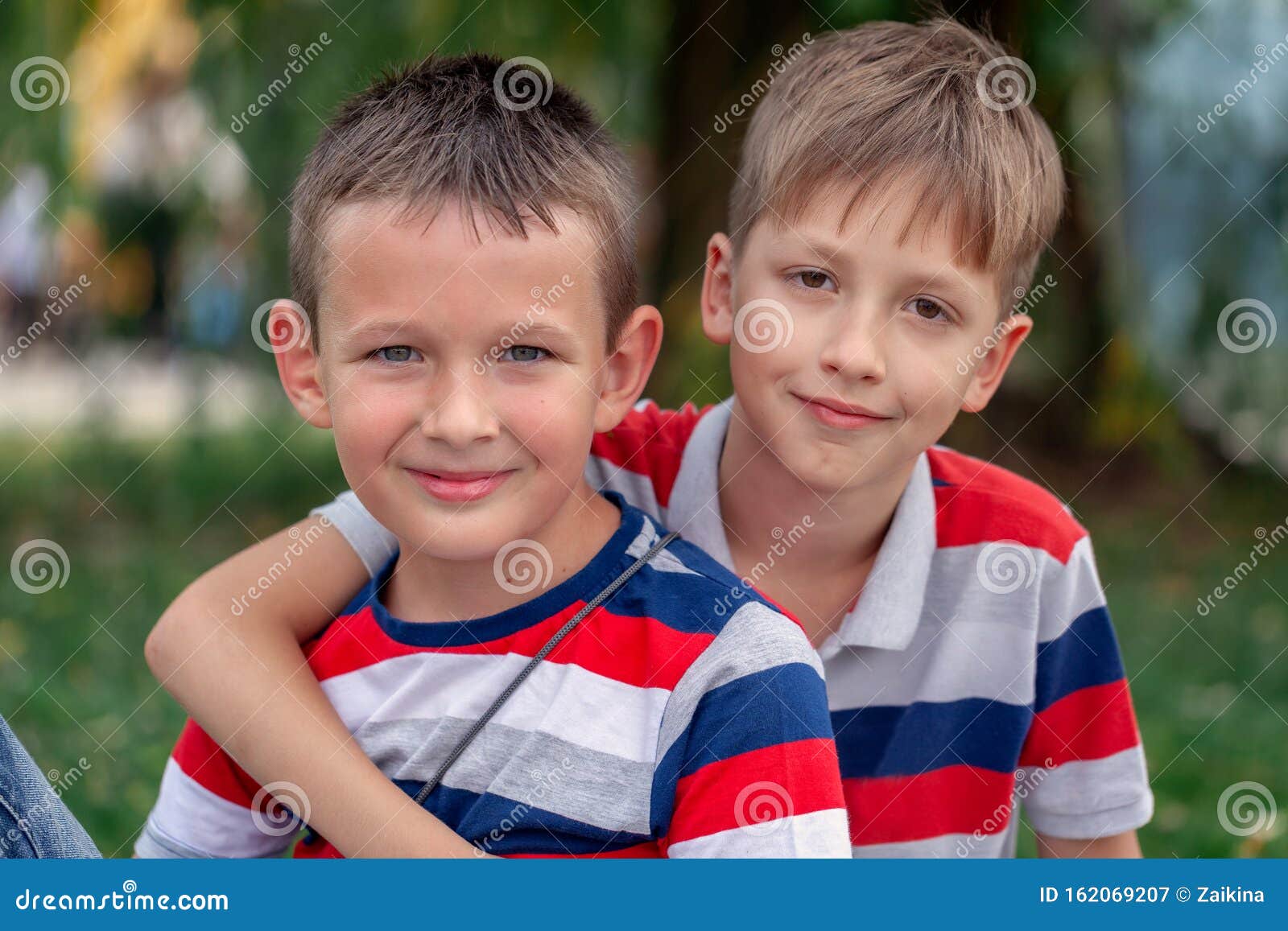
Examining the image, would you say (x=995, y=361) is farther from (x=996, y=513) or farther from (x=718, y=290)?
(x=718, y=290)

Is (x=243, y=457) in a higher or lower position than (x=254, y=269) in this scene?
lower

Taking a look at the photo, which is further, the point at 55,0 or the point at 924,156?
the point at 55,0

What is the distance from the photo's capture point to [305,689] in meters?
1.74

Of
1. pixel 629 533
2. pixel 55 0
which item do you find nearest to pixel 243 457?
pixel 55 0

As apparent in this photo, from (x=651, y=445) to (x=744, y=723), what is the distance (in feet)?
2.46

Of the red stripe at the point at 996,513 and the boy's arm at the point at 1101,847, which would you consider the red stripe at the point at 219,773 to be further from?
the boy's arm at the point at 1101,847

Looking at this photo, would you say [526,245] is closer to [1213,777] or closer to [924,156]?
[924,156]

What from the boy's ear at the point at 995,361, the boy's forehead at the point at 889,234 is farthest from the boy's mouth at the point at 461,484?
the boy's ear at the point at 995,361

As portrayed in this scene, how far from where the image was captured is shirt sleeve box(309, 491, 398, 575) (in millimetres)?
1916

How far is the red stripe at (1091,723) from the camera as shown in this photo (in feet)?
6.89

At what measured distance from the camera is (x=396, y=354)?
1605 millimetres

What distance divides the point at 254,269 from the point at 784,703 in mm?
4549

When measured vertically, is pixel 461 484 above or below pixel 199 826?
above

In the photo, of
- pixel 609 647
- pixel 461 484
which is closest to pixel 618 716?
pixel 609 647
